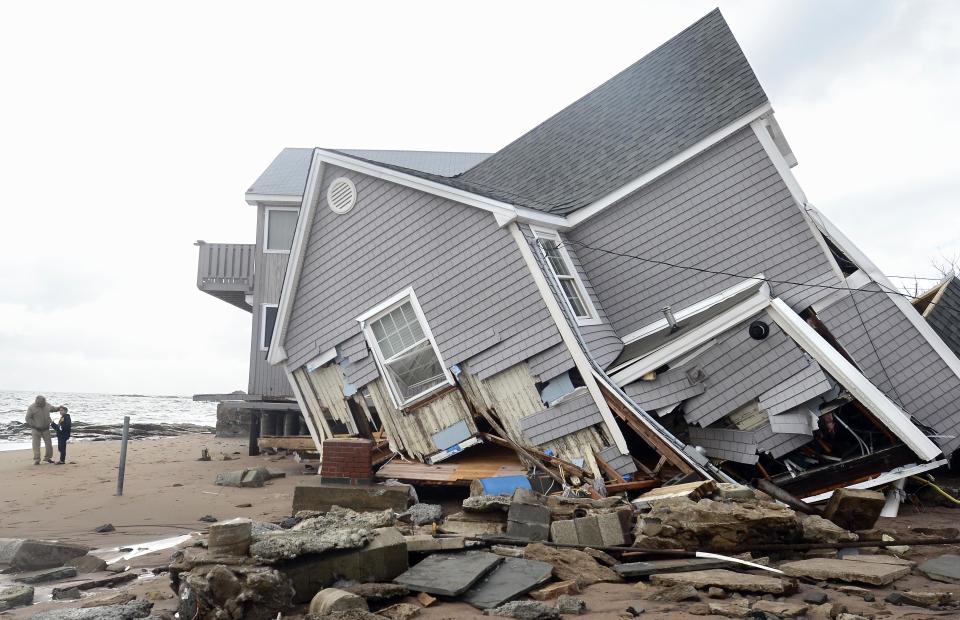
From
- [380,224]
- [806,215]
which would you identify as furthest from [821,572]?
Result: [380,224]

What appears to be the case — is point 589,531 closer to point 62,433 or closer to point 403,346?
point 403,346

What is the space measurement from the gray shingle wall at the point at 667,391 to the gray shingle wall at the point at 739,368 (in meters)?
0.17

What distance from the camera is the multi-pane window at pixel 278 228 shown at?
20.2m

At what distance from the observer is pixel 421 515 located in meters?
8.49

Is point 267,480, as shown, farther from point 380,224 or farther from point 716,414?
point 716,414

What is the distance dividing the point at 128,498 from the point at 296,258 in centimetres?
513

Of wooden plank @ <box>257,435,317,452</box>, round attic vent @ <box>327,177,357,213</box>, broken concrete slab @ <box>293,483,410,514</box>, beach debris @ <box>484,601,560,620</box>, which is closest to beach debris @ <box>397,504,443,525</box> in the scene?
broken concrete slab @ <box>293,483,410,514</box>

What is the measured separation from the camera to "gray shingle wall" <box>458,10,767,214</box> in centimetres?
1169

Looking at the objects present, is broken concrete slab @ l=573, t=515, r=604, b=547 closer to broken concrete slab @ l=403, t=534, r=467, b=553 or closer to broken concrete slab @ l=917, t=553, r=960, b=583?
broken concrete slab @ l=403, t=534, r=467, b=553

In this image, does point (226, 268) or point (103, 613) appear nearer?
point (103, 613)

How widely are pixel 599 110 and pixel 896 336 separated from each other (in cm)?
790

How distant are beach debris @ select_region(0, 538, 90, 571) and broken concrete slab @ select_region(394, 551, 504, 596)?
417 cm

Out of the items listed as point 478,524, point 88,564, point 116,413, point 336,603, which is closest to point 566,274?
point 478,524

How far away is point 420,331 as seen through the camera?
461 inches
